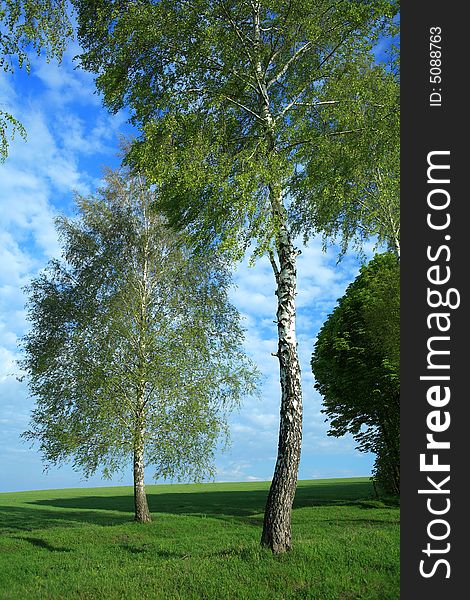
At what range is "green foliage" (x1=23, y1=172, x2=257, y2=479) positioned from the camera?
71.9ft

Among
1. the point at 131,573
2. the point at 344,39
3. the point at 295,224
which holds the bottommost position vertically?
the point at 131,573

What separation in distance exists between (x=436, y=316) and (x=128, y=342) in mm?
17124

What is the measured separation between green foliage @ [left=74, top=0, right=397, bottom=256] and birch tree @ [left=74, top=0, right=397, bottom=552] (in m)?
0.03

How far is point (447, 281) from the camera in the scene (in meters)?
6.91

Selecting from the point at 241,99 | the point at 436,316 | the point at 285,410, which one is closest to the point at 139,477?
the point at 285,410

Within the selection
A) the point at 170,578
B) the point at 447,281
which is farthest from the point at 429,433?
the point at 170,578

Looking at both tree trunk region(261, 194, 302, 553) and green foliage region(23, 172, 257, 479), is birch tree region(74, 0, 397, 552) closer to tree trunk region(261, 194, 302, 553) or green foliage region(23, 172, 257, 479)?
tree trunk region(261, 194, 302, 553)

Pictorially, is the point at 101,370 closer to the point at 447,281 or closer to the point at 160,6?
the point at 160,6

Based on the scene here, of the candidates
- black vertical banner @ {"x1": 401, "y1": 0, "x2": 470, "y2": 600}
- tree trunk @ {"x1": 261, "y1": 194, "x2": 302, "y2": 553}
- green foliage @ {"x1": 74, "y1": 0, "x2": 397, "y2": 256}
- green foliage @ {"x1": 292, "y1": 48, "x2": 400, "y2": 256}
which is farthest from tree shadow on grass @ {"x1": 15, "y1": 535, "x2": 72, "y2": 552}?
black vertical banner @ {"x1": 401, "y1": 0, "x2": 470, "y2": 600}

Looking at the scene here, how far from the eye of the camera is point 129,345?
73.8 feet

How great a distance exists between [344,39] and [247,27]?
2494 millimetres

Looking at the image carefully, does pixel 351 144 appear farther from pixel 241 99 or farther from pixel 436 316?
pixel 436 316

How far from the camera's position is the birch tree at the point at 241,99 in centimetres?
1274

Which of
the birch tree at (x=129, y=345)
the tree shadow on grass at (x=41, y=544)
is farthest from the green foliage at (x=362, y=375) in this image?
the tree shadow on grass at (x=41, y=544)
